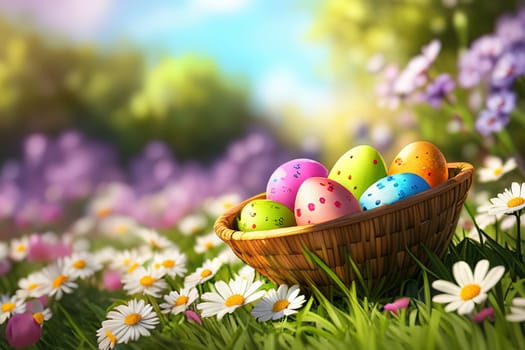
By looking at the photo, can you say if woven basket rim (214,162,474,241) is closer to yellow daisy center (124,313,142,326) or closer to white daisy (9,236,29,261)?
yellow daisy center (124,313,142,326)

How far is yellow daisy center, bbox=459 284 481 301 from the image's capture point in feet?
4.11

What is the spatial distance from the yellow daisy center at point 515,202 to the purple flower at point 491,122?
2.76ft

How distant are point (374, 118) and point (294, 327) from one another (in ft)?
10.8

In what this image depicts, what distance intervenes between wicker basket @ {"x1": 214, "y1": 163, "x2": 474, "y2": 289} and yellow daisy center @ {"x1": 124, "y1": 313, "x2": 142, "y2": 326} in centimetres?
26

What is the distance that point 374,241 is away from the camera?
1.41 metres

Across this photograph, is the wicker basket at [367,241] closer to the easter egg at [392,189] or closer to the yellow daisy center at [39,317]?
the easter egg at [392,189]

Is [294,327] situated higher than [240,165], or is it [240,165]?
[240,165]

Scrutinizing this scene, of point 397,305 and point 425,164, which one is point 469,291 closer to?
point 397,305

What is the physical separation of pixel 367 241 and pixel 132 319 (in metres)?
0.55

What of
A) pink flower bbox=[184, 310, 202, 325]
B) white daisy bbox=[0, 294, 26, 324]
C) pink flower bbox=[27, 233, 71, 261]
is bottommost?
pink flower bbox=[184, 310, 202, 325]

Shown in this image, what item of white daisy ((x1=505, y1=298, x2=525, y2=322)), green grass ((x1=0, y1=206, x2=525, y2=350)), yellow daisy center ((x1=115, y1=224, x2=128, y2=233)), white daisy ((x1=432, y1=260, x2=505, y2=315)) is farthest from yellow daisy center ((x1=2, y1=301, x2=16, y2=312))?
white daisy ((x1=505, y1=298, x2=525, y2=322))

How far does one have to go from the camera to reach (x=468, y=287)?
1272mm

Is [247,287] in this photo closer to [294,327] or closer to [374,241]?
[294,327]

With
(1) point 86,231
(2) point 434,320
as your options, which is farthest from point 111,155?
(2) point 434,320
